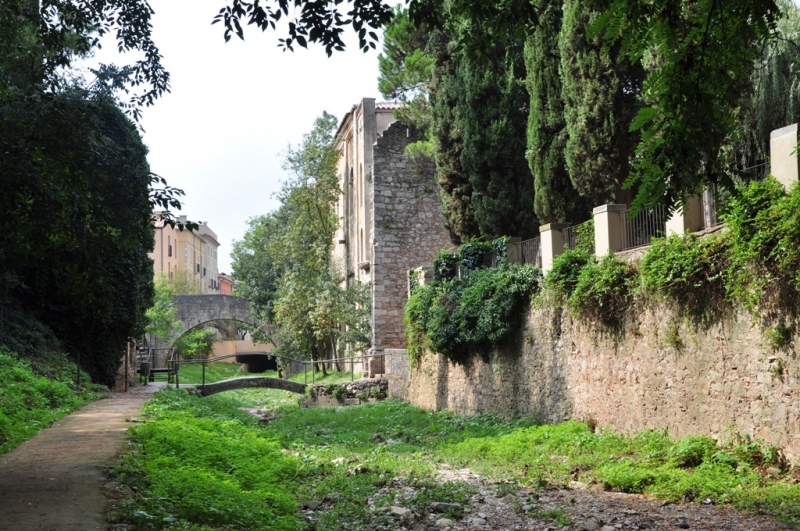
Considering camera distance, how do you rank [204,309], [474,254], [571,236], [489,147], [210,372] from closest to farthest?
1. [571,236]
2. [474,254]
3. [489,147]
4. [204,309]
5. [210,372]

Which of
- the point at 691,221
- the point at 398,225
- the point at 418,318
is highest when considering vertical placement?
the point at 398,225

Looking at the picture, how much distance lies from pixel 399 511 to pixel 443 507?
52cm

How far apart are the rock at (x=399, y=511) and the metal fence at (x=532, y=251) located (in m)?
7.74

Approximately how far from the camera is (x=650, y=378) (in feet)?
39.0

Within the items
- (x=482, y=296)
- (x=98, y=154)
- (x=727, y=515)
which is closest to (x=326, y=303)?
(x=482, y=296)

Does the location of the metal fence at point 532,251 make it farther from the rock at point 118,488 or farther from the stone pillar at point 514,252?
the rock at point 118,488

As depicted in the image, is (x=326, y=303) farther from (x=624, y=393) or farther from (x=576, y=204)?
(x=624, y=393)

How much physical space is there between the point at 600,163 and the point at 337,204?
75.0 feet

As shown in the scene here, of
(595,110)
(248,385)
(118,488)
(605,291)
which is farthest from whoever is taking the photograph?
(248,385)

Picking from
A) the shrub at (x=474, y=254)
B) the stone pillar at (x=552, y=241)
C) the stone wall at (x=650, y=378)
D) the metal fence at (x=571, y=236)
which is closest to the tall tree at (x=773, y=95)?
the metal fence at (x=571, y=236)

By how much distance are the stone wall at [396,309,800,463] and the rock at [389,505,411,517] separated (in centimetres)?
410

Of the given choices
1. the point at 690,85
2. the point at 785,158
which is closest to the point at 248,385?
the point at 785,158

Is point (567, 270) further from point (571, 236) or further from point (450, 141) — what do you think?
point (450, 141)

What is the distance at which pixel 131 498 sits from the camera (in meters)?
7.52
